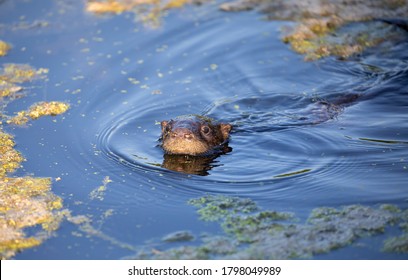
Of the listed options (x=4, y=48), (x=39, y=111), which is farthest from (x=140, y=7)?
(x=39, y=111)

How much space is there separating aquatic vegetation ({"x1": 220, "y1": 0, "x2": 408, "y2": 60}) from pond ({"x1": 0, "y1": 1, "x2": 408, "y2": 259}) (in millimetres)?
252

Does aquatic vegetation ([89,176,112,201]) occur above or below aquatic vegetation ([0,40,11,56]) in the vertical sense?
below

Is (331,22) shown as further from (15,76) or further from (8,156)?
(8,156)

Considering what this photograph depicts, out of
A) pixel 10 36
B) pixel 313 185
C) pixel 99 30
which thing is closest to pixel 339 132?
pixel 313 185

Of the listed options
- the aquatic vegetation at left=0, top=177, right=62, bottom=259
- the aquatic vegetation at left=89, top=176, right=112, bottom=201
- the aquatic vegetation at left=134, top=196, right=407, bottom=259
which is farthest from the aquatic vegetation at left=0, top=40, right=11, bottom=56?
the aquatic vegetation at left=134, top=196, right=407, bottom=259

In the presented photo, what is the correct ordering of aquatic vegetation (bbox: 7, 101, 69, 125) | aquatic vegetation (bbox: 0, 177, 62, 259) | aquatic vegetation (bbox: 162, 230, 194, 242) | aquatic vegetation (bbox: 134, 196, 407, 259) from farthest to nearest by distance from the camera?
aquatic vegetation (bbox: 7, 101, 69, 125)
aquatic vegetation (bbox: 0, 177, 62, 259)
aquatic vegetation (bbox: 162, 230, 194, 242)
aquatic vegetation (bbox: 134, 196, 407, 259)

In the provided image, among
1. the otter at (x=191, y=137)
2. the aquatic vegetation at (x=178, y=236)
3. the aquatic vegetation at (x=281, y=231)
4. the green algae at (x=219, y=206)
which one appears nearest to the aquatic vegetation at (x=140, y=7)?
the otter at (x=191, y=137)

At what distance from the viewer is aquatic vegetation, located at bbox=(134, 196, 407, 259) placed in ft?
19.5

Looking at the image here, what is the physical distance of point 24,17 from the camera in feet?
39.2

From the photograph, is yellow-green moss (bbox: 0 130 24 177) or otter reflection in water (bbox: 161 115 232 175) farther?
otter reflection in water (bbox: 161 115 232 175)

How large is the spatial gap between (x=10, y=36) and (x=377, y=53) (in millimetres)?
5792

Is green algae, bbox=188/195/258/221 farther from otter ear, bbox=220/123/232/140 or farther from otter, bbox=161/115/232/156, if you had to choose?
otter ear, bbox=220/123/232/140
